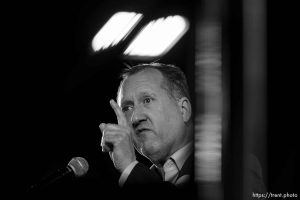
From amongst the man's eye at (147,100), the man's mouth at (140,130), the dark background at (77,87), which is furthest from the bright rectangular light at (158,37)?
the man's mouth at (140,130)

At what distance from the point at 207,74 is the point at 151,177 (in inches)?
15.3

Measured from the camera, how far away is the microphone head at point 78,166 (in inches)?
53.4

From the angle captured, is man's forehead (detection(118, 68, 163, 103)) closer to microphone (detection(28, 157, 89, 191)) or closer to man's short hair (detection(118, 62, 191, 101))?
man's short hair (detection(118, 62, 191, 101))

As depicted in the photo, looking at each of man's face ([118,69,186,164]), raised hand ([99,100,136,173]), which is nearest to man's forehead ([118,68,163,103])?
man's face ([118,69,186,164])

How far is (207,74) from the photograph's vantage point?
4.88 ft

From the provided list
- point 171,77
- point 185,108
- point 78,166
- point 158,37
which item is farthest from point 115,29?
point 78,166

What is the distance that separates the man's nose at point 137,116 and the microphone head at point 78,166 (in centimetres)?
21

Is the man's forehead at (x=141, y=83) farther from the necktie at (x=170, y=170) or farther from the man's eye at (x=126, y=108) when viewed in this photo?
the necktie at (x=170, y=170)

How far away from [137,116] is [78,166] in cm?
26

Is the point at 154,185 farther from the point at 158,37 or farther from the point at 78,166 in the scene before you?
the point at 158,37

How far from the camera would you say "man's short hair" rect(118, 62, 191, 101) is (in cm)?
152

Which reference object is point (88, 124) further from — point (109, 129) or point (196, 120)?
point (196, 120)

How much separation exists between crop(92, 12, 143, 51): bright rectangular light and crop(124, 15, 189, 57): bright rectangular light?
5cm

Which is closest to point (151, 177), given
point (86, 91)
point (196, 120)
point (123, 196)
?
point (123, 196)
